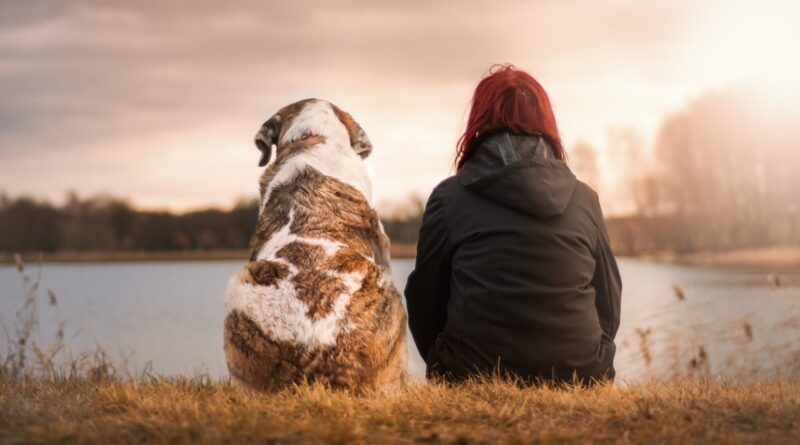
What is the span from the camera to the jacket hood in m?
4.59

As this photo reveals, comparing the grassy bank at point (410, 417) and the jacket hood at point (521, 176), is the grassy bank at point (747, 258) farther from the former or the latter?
the jacket hood at point (521, 176)

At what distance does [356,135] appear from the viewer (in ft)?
19.7

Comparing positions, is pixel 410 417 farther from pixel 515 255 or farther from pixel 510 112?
pixel 510 112

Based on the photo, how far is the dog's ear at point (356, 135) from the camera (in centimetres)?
597

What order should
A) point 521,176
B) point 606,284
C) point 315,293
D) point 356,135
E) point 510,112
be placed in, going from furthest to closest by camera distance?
point 356,135
point 606,284
point 510,112
point 521,176
point 315,293

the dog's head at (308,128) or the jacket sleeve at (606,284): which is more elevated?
the dog's head at (308,128)

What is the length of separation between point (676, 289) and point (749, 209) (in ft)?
111

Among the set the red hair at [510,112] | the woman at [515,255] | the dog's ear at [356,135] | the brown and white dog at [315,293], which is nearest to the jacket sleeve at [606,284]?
the woman at [515,255]

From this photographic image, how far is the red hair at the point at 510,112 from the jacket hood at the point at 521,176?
0.08 m

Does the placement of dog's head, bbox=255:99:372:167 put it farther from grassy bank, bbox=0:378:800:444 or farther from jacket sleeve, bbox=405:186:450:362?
grassy bank, bbox=0:378:800:444

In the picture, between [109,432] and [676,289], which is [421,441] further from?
[676,289]

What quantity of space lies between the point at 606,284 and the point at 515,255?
2.83 feet

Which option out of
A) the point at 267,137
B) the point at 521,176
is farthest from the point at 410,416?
the point at 267,137

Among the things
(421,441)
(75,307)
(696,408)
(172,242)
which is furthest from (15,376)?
(172,242)
